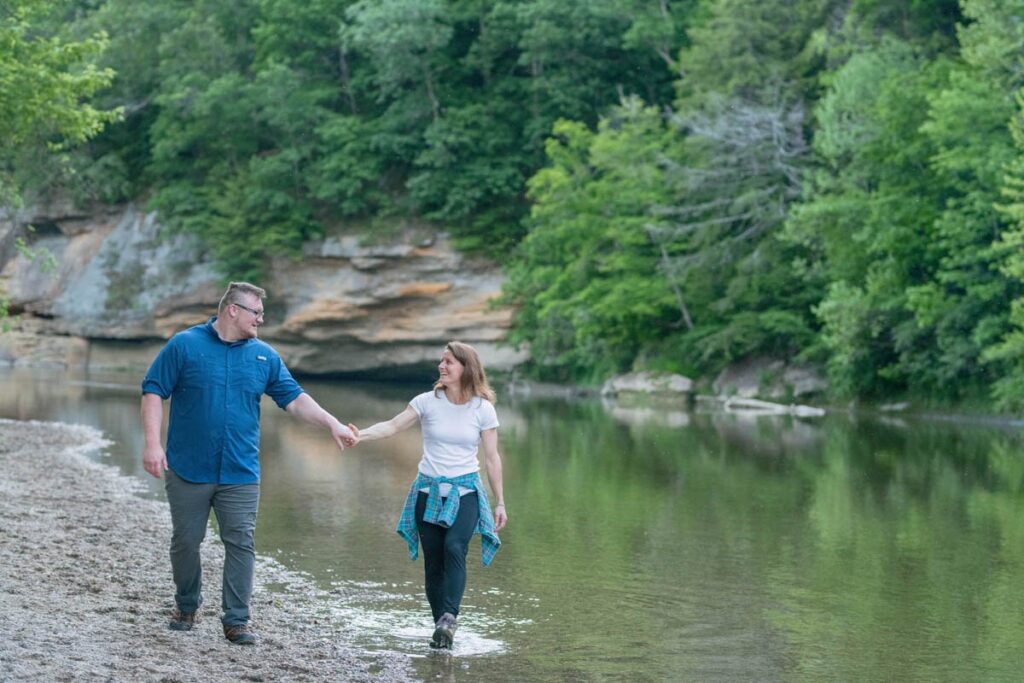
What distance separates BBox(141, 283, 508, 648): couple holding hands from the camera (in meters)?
8.58

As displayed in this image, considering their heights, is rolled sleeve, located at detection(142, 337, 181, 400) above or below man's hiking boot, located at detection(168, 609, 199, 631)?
above

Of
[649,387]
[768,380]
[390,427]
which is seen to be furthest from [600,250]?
[390,427]

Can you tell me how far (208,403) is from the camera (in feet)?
28.2

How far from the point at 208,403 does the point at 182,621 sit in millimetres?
1249

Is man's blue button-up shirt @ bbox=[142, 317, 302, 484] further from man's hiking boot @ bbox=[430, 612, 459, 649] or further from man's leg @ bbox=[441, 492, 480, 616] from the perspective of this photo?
man's hiking boot @ bbox=[430, 612, 459, 649]

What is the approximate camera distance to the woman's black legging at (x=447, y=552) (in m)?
9.07

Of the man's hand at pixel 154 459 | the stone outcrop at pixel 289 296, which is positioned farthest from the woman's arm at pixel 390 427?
the stone outcrop at pixel 289 296

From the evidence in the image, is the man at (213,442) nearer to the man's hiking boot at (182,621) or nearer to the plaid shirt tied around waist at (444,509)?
the man's hiking boot at (182,621)

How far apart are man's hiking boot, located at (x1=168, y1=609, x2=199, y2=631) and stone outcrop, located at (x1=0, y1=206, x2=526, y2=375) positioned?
45.7 metres

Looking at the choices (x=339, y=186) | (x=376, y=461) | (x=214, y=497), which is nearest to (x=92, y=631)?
(x=214, y=497)

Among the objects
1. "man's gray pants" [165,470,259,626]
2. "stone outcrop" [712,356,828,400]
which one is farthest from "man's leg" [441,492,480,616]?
"stone outcrop" [712,356,828,400]

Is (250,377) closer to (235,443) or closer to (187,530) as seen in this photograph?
(235,443)

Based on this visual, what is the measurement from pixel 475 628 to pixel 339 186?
48.1 m

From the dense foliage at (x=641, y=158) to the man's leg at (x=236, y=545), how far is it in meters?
25.3
